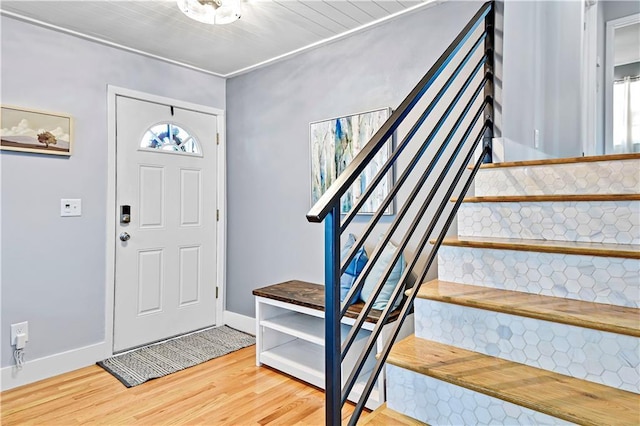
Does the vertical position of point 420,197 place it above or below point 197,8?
below

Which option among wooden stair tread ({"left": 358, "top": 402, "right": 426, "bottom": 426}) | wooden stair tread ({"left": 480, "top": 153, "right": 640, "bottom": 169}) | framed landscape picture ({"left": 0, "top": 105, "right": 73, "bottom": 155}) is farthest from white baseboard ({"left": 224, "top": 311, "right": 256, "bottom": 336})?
wooden stair tread ({"left": 480, "top": 153, "right": 640, "bottom": 169})

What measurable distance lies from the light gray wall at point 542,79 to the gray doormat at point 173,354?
2571mm

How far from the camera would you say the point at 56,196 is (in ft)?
8.68

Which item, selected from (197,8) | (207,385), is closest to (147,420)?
(207,385)

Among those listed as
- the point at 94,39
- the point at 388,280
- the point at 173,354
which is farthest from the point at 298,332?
the point at 94,39

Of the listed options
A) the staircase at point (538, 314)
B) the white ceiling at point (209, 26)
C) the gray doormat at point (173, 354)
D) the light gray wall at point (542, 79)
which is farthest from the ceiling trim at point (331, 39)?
the gray doormat at point (173, 354)

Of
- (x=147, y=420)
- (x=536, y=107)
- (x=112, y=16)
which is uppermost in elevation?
(x=112, y=16)

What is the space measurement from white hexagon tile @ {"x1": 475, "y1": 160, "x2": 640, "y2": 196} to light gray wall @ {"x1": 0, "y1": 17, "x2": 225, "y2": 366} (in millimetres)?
2759

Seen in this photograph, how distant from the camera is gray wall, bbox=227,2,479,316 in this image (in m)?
2.45

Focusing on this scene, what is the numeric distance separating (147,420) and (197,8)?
2.33 m

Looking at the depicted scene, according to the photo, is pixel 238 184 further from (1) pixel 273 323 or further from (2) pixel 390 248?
(2) pixel 390 248

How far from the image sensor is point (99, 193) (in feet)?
9.37

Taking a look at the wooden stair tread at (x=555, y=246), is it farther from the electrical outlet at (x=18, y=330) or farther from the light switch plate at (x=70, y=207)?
the electrical outlet at (x=18, y=330)

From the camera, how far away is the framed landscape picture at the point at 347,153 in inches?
99.8
